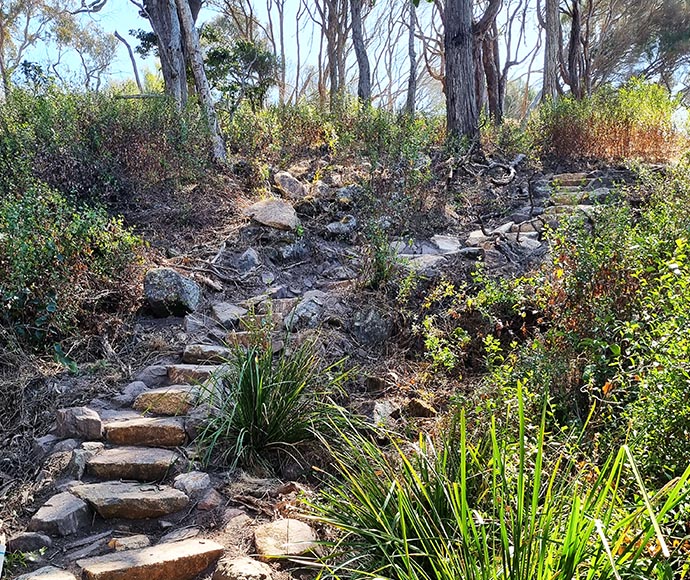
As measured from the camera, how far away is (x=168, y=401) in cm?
289

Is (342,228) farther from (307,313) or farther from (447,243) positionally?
(307,313)

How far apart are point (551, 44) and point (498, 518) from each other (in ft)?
44.3

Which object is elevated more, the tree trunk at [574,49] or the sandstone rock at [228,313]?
the tree trunk at [574,49]

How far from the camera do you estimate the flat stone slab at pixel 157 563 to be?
1907 mm

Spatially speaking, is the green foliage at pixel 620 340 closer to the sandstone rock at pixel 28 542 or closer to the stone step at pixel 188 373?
the stone step at pixel 188 373

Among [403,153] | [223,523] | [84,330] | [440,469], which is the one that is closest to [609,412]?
[440,469]

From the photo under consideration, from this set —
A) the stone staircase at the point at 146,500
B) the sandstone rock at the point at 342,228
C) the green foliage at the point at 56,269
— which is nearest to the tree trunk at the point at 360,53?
the sandstone rock at the point at 342,228

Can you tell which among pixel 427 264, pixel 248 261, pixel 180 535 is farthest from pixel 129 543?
pixel 427 264

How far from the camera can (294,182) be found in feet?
20.1

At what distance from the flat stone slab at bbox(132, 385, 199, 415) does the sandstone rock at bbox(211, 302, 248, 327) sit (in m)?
0.88

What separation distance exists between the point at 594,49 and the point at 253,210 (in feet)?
55.9

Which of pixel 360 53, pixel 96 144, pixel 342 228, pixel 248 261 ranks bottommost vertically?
pixel 248 261

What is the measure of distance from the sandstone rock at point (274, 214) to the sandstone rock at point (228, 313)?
126cm

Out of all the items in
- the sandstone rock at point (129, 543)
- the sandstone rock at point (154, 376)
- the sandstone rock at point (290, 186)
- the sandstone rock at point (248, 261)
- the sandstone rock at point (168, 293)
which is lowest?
the sandstone rock at point (129, 543)
